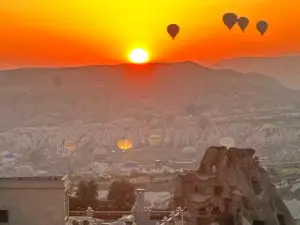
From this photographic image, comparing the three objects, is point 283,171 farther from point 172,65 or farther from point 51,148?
point 51,148

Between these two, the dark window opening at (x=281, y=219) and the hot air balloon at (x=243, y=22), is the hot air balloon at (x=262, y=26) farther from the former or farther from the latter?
the dark window opening at (x=281, y=219)

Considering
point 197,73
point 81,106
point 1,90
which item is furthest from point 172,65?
point 1,90

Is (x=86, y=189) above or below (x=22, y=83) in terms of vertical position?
below

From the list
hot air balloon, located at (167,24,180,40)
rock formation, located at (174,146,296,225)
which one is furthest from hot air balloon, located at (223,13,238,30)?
rock formation, located at (174,146,296,225)

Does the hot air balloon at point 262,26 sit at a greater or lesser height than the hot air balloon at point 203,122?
greater

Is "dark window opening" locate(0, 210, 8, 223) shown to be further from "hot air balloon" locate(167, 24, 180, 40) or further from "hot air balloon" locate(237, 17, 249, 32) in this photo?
"hot air balloon" locate(237, 17, 249, 32)

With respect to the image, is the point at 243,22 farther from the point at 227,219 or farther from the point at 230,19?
the point at 227,219

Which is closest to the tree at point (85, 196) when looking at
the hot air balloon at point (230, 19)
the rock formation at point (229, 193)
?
Result: the rock formation at point (229, 193)
